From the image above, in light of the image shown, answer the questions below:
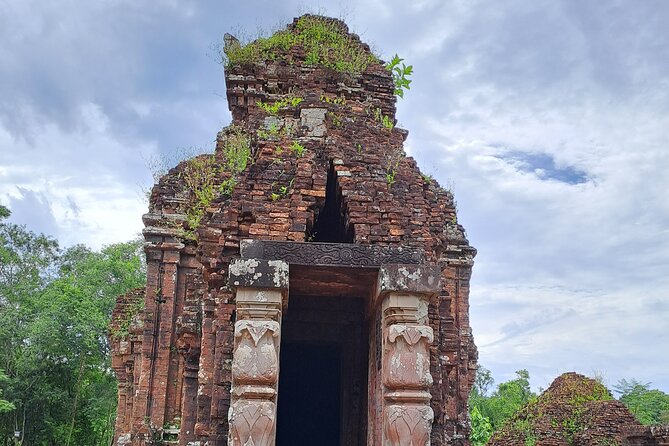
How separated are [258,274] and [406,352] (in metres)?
1.38

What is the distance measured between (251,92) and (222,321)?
4267 millimetres

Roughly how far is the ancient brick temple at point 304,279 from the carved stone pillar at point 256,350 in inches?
0.5

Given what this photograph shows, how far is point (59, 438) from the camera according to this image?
24.5 meters

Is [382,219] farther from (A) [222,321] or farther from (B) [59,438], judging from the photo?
(B) [59,438]

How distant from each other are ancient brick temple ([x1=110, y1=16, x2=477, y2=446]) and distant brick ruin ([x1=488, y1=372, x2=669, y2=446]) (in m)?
7.28

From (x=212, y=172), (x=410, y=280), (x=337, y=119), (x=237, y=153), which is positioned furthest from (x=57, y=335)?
(x=410, y=280)

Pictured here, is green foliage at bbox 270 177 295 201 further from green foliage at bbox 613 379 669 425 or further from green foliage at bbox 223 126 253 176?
green foliage at bbox 613 379 669 425

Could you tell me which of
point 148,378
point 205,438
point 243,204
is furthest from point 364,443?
point 148,378

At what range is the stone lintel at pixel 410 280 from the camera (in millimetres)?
5363

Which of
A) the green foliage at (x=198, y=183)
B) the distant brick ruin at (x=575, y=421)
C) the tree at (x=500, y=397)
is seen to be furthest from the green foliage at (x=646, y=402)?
the green foliage at (x=198, y=183)

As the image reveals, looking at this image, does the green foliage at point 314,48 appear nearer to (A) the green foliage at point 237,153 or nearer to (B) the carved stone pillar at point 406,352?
(A) the green foliage at point 237,153

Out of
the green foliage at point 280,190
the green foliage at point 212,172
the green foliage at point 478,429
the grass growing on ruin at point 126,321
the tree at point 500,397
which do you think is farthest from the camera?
the tree at point 500,397

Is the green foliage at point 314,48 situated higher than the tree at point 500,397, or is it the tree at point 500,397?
the green foliage at point 314,48

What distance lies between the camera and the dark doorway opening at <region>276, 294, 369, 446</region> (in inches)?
294
